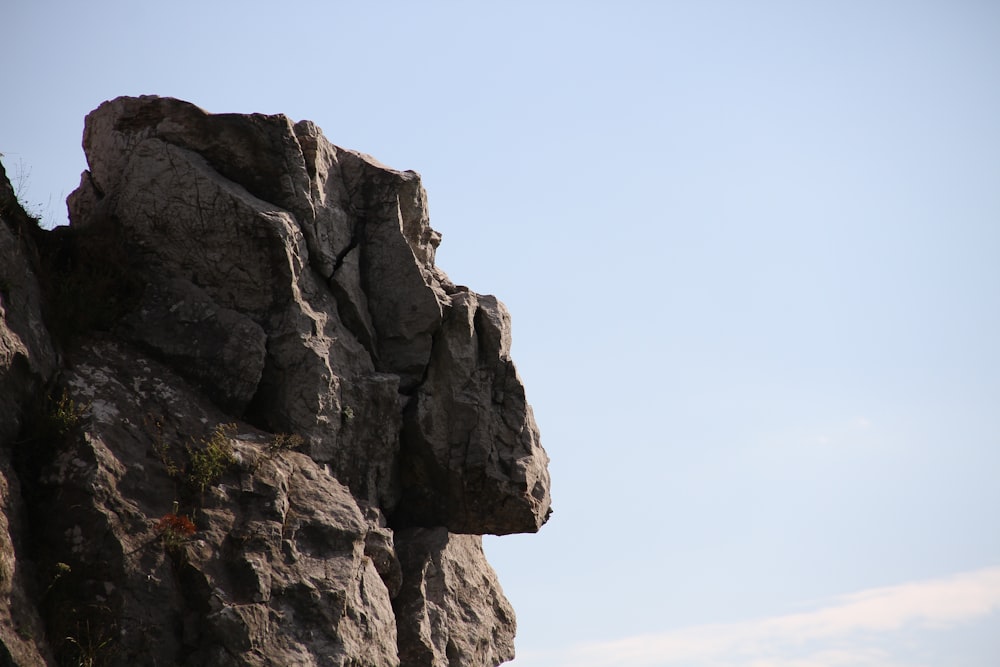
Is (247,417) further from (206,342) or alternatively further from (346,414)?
(346,414)

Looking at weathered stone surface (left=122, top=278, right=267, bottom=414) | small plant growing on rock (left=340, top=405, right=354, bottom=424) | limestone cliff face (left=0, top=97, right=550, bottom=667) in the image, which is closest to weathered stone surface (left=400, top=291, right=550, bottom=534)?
limestone cliff face (left=0, top=97, right=550, bottom=667)

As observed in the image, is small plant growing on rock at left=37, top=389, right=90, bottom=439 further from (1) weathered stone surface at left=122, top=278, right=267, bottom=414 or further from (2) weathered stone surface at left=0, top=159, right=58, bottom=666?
(1) weathered stone surface at left=122, top=278, right=267, bottom=414

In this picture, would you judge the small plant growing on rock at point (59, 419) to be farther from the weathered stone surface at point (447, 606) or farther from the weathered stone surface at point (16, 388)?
the weathered stone surface at point (447, 606)

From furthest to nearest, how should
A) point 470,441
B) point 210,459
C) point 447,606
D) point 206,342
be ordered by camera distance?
point 470,441
point 447,606
point 206,342
point 210,459

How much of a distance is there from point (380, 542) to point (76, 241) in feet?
24.9

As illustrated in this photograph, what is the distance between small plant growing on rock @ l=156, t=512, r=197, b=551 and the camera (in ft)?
57.7

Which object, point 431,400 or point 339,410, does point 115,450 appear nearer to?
point 339,410

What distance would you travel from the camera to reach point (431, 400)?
22.6 meters

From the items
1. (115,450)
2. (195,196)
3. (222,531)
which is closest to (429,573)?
(222,531)

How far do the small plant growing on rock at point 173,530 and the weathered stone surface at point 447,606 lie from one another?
5.08m

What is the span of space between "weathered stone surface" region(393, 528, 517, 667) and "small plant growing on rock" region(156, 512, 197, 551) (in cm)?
508

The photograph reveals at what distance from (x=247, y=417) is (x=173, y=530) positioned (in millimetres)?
3096

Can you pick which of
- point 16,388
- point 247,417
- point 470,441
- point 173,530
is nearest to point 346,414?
point 247,417

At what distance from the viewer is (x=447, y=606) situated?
Result: 22.5m
